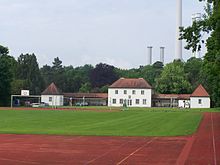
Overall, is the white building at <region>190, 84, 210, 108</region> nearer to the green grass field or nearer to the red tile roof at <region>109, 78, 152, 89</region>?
the red tile roof at <region>109, 78, 152, 89</region>

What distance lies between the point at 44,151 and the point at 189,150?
6560mm

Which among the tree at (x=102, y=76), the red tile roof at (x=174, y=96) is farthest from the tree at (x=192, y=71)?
the tree at (x=102, y=76)

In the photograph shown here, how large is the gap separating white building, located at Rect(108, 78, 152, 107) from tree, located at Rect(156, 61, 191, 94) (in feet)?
27.3

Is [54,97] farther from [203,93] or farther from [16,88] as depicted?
[203,93]

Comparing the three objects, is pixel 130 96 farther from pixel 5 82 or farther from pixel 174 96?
pixel 5 82

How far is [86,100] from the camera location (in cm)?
12812

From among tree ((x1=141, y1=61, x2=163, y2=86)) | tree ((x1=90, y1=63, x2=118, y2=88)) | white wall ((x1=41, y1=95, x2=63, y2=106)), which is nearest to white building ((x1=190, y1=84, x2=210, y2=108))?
white wall ((x1=41, y1=95, x2=63, y2=106))

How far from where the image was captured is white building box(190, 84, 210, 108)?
11044 centimetres

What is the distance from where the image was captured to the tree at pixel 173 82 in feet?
410

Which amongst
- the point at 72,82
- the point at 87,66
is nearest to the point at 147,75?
the point at 72,82

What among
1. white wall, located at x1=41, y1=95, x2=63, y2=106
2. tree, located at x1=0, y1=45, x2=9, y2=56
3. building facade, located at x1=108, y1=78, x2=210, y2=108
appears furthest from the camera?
white wall, located at x1=41, y1=95, x2=63, y2=106

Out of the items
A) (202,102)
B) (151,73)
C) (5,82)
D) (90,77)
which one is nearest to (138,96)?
(202,102)

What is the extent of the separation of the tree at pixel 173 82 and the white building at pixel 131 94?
832 centimetres

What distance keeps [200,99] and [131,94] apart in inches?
732
